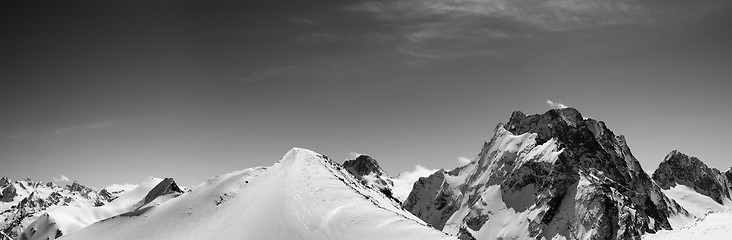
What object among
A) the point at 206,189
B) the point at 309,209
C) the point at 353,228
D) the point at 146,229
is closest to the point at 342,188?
the point at 309,209

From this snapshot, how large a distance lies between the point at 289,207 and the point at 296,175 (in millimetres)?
14843

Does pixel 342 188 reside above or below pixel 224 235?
above

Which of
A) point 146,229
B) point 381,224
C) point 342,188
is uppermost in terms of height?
point 342,188

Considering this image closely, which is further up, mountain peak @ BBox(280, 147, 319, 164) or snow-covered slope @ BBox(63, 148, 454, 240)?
mountain peak @ BBox(280, 147, 319, 164)

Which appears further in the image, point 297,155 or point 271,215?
point 297,155

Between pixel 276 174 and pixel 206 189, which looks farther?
pixel 276 174

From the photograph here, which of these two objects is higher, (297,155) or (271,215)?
(297,155)

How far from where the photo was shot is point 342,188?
71688 mm

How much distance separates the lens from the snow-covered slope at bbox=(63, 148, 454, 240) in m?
57.1

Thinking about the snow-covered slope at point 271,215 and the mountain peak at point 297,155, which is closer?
the snow-covered slope at point 271,215

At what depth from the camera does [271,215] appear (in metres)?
60.9

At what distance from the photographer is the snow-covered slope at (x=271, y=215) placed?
5712 centimetres

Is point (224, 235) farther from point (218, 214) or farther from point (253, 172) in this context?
point (253, 172)

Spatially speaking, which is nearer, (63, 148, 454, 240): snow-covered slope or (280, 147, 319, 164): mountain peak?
(63, 148, 454, 240): snow-covered slope
